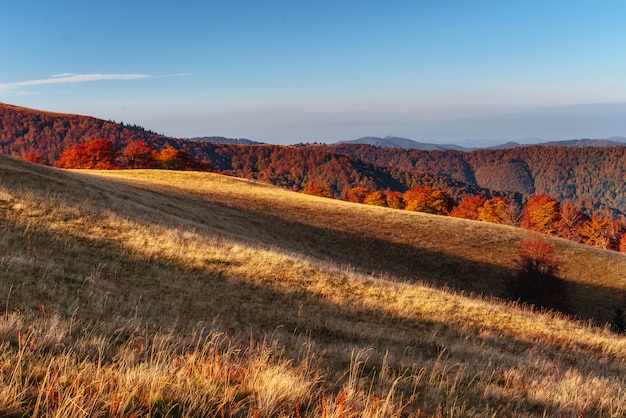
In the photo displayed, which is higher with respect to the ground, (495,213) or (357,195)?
(357,195)

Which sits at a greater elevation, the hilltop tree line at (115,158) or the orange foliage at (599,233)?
the hilltop tree line at (115,158)

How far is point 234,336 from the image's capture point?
307 inches

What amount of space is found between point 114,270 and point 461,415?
10861mm

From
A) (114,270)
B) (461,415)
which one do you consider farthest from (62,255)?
(461,415)

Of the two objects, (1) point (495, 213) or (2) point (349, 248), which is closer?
(2) point (349, 248)

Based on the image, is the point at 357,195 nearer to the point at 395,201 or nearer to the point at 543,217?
the point at 395,201

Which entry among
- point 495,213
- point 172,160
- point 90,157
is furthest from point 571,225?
point 90,157

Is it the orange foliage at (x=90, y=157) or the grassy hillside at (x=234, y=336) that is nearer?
the grassy hillside at (x=234, y=336)

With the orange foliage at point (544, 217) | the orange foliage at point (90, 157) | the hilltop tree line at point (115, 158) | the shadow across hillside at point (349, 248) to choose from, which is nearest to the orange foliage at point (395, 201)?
the orange foliage at point (544, 217)

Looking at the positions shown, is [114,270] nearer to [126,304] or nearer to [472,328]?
[126,304]

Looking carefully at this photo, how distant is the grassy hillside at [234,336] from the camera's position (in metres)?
3.88

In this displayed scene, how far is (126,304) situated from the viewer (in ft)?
29.7

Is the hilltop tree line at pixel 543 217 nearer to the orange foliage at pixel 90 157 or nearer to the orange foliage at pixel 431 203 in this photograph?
the orange foliage at pixel 431 203

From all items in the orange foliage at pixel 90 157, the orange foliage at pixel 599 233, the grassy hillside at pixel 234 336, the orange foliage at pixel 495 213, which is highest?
the orange foliage at pixel 90 157
